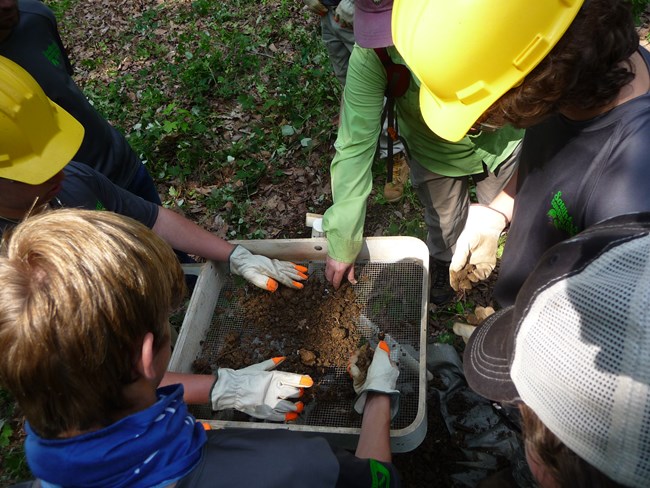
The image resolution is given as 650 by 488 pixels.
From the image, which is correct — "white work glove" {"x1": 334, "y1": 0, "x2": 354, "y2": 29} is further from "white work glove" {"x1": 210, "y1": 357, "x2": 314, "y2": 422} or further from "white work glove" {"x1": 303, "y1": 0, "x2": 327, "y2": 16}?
"white work glove" {"x1": 210, "y1": 357, "x2": 314, "y2": 422}

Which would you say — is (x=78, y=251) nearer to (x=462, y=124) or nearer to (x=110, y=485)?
(x=110, y=485)

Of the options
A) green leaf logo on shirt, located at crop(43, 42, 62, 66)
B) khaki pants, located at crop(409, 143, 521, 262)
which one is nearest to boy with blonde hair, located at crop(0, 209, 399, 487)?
khaki pants, located at crop(409, 143, 521, 262)

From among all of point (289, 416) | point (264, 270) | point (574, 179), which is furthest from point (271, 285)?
point (574, 179)

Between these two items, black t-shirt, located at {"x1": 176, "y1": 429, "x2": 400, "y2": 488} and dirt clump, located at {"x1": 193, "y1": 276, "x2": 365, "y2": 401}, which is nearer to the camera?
black t-shirt, located at {"x1": 176, "y1": 429, "x2": 400, "y2": 488}

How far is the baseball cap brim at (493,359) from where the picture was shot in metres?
1.18

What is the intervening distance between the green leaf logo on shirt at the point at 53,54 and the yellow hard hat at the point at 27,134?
34.3 inches

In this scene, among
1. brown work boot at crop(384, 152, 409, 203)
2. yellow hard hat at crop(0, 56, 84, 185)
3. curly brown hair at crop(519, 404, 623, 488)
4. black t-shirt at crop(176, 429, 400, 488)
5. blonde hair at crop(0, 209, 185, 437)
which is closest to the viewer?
curly brown hair at crop(519, 404, 623, 488)

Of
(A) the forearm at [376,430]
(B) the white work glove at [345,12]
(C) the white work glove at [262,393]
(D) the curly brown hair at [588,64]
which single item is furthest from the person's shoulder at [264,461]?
(B) the white work glove at [345,12]

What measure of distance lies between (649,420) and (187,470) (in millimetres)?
1018

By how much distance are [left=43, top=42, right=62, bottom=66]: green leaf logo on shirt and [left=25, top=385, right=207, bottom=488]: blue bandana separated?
2.55 metres

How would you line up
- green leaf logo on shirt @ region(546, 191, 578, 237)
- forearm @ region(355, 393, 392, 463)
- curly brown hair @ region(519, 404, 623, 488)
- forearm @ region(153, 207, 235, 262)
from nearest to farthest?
1. curly brown hair @ region(519, 404, 623, 488)
2. green leaf logo on shirt @ region(546, 191, 578, 237)
3. forearm @ region(355, 393, 392, 463)
4. forearm @ region(153, 207, 235, 262)

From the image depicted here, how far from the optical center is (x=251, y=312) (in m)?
2.49

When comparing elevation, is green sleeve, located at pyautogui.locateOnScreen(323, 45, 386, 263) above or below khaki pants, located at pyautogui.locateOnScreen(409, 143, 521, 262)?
above

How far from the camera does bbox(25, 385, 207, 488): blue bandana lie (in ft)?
3.39
